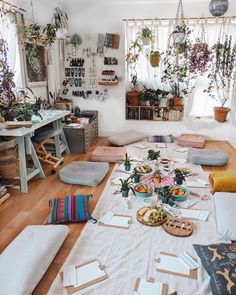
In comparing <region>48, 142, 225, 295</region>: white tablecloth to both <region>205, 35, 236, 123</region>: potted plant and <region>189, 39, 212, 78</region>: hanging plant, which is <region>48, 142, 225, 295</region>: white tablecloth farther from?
<region>189, 39, 212, 78</region>: hanging plant

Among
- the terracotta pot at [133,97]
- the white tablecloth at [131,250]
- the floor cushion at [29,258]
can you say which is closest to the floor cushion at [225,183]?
the white tablecloth at [131,250]

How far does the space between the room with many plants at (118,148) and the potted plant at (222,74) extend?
2 cm

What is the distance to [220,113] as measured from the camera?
4898 millimetres

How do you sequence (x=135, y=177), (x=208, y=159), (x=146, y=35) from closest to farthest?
(x=135, y=177)
(x=208, y=159)
(x=146, y=35)

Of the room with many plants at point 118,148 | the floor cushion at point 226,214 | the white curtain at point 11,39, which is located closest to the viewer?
the room with many plants at point 118,148

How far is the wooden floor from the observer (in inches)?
73.8

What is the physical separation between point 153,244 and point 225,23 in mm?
4404

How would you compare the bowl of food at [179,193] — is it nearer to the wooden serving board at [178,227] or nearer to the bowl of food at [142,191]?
the bowl of food at [142,191]

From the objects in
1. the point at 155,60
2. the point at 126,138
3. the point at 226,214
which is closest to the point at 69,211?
the point at 226,214

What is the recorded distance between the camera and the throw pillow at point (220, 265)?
57.0 inches

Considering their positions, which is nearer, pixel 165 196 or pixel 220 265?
pixel 220 265

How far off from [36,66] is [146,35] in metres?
2.10

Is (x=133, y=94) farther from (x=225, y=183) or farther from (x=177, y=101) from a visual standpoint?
A: (x=225, y=183)

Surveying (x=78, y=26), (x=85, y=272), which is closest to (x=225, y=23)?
(x=78, y=26)
